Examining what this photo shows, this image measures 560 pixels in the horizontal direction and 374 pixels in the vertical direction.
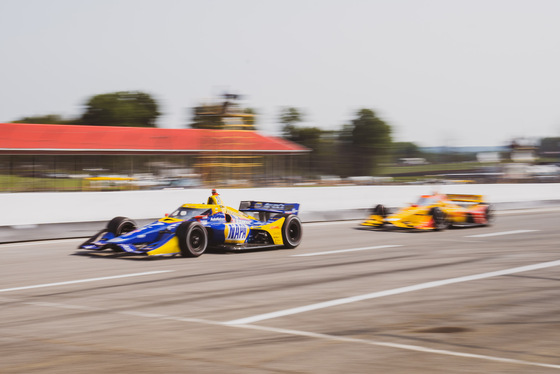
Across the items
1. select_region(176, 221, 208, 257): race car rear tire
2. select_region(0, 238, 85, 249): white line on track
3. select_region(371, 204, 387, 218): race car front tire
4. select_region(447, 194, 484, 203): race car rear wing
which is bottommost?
select_region(0, 238, 85, 249): white line on track

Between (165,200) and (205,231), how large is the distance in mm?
5925

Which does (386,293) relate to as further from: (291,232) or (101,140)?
(101,140)

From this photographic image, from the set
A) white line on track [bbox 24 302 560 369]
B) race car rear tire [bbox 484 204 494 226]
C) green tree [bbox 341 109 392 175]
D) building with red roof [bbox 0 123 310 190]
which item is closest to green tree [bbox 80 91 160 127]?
green tree [bbox 341 109 392 175]

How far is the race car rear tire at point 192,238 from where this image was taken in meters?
11.7

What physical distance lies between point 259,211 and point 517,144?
79.1ft

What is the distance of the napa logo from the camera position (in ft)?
41.5

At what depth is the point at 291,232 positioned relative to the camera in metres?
13.9

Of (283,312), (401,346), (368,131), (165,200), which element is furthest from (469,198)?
(368,131)

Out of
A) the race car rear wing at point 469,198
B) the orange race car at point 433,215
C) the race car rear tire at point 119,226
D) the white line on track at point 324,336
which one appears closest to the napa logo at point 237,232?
the race car rear tire at point 119,226

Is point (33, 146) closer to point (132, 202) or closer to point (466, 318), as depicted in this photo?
point (132, 202)

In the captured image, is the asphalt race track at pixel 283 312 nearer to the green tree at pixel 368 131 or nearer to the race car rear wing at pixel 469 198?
the race car rear wing at pixel 469 198

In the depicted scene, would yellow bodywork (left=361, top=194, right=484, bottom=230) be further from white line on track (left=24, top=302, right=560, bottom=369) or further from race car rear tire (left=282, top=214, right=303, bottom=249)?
white line on track (left=24, top=302, right=560, bottom=369)

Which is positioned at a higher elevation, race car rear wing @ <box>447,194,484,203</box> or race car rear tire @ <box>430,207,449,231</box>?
race car rear wing @ <box>447,194,484,203</box>

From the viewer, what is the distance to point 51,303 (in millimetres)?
7719
